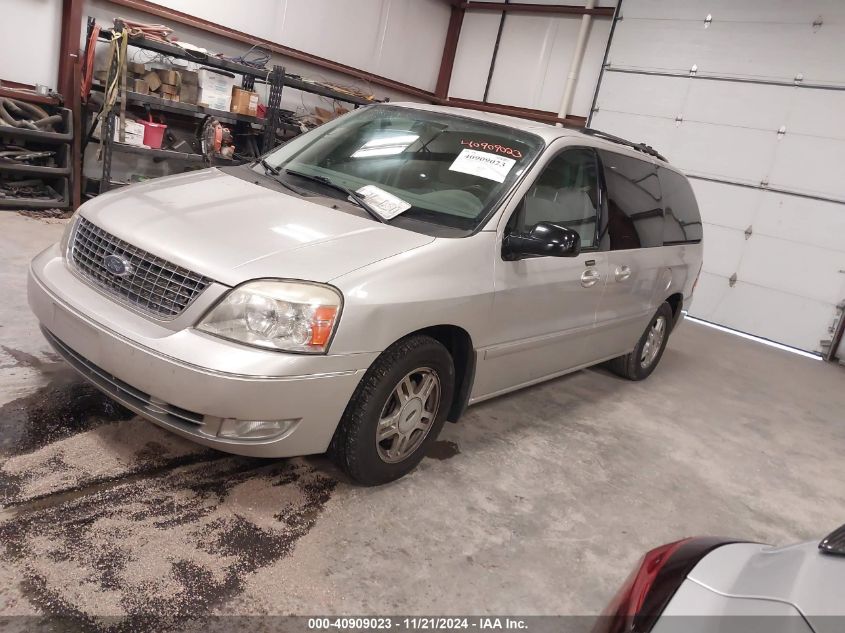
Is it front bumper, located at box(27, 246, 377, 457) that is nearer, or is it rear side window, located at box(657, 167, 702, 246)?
front bumper, located at box(27, 246, 377, 457)

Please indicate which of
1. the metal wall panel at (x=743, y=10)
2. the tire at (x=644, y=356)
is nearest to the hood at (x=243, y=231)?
the tire at (x=644, y=356)

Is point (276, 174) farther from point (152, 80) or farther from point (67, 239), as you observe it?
point (152, 80)

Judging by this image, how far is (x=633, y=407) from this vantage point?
4.25m

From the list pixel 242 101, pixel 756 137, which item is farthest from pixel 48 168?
pixel 756 137

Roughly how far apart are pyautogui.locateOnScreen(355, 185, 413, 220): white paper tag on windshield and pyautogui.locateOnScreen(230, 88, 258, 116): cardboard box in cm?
522

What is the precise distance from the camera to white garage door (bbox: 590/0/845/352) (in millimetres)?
7508

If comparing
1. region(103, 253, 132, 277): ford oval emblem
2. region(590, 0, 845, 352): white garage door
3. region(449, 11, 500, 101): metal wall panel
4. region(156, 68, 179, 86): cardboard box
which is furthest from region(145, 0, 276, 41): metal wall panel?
region(103, 253, 132, 277): ford oval emblem

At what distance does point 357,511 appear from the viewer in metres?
2.38

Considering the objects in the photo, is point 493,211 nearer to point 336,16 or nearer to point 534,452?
point 534,452

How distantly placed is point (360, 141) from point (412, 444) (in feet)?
4.92

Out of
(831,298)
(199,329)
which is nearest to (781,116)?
(831,298)

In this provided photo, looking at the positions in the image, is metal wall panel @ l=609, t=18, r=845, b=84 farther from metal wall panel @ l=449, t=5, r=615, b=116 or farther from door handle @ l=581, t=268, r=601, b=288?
door handle @ l=581, t=268, r=601, b=288

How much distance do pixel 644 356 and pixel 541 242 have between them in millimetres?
2417

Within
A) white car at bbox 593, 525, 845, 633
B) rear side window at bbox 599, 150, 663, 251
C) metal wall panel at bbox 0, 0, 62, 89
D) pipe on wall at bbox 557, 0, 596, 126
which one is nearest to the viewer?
white car at bbox 593, 525, 845, 633
